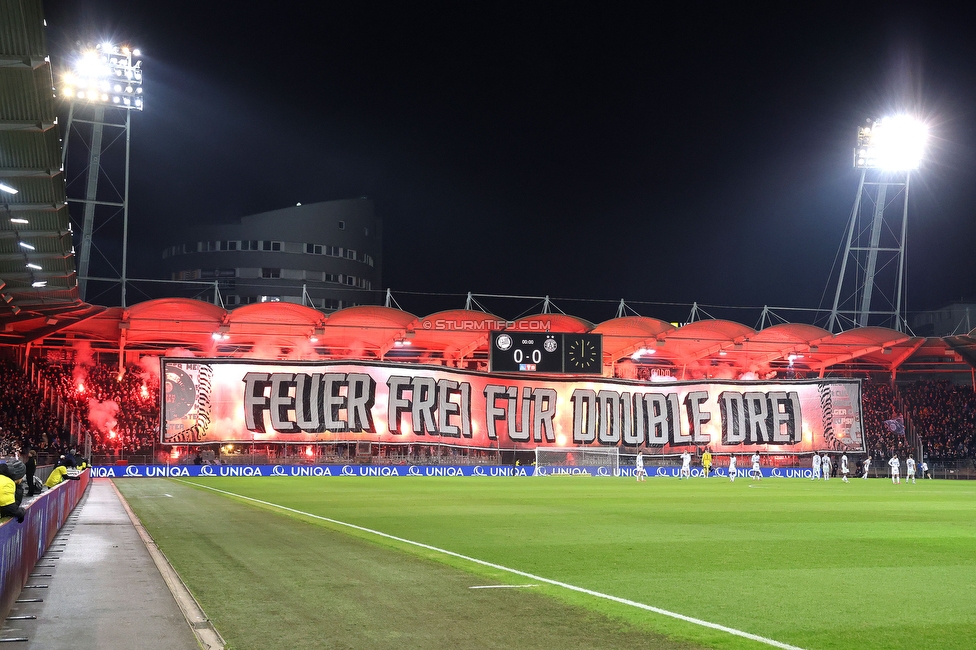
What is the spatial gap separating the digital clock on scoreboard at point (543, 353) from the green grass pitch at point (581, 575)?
104 feet

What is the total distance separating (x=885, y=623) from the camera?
9.30m

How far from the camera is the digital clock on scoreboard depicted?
56.5m

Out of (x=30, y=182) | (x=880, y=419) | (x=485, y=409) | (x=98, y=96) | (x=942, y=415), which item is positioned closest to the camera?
(x=30, y=182)

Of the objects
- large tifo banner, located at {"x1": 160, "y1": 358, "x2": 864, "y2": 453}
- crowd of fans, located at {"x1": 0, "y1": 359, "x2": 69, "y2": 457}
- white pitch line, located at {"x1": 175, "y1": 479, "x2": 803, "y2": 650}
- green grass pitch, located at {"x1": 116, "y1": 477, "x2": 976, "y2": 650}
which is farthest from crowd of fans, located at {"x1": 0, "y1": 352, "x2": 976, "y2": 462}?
white pitch line, located at {"x1": 175, "y1": 479, "x2": 803, "y2": 650}

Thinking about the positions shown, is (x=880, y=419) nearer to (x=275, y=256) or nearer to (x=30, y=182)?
(x=30, y=182)

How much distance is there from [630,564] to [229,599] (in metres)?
5.93

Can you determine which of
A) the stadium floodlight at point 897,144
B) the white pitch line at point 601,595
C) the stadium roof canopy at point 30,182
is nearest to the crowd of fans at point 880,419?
the stadium floodlight at point 897,144

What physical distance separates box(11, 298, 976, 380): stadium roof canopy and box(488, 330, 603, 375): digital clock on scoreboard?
65.5 inches

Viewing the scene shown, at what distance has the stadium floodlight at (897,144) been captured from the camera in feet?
203

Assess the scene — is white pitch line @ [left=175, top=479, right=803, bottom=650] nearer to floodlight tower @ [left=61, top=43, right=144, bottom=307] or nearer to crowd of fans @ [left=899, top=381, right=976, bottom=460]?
floodlight tower @ [left=61, top=43, right=144, bottom=307]

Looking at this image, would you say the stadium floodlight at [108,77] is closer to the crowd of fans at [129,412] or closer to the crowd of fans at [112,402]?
the crowd of fans at [129,412]

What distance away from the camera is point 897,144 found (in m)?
62.1

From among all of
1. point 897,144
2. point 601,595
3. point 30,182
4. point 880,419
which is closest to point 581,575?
point 601,595

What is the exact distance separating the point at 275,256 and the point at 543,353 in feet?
182
